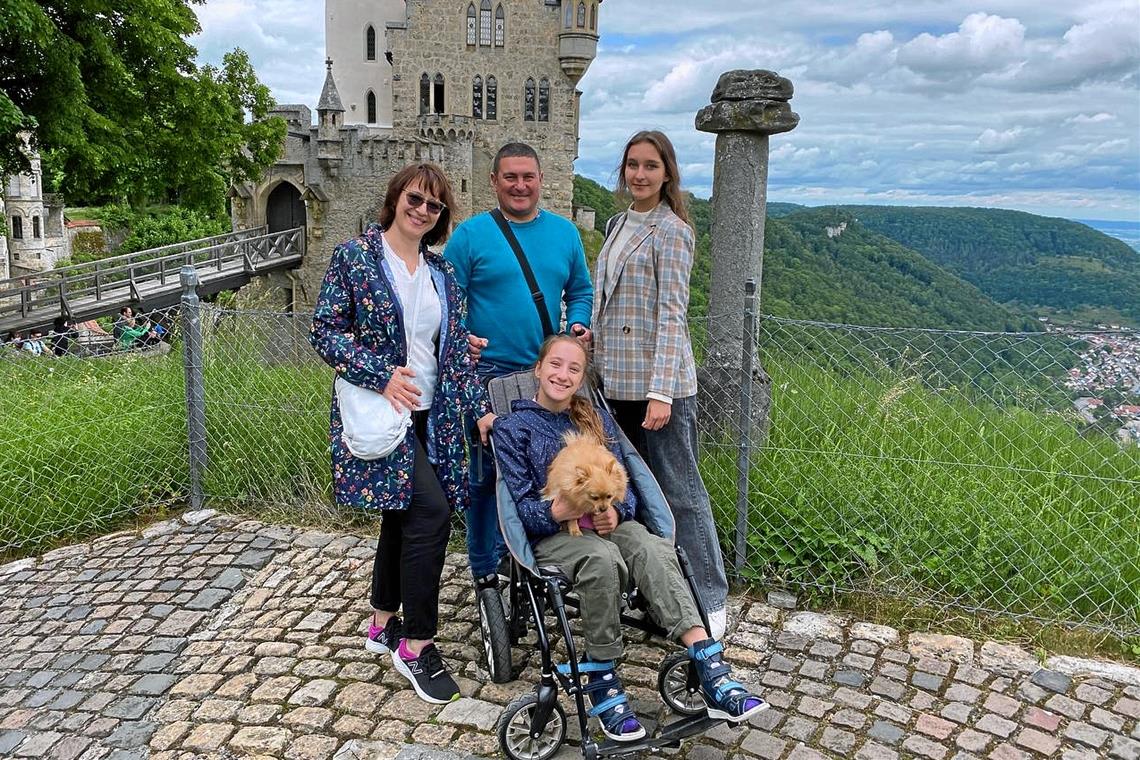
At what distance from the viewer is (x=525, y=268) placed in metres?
3.66

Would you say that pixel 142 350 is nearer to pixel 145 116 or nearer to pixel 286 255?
pixel 145 116

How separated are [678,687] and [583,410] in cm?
103

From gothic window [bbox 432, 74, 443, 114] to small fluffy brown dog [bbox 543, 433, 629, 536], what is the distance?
36.4 meters

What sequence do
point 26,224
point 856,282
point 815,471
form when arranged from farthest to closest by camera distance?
point 26,224 → point 856,282 → point 815,471

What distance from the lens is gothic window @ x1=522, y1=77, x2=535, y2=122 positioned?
1480 inches

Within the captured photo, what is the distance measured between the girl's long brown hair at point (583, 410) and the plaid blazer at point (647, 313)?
0.86ft

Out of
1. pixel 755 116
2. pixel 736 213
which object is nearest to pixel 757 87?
pixel 755 116

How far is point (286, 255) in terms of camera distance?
1341 inches

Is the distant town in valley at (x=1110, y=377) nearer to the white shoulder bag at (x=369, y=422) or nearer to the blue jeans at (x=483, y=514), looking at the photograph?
the blue jeans at (x=483, y=514)

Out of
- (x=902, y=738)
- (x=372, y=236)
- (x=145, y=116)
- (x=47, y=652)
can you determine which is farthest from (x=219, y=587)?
(x=145, y=116)

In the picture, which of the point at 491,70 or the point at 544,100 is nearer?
the point at 491,70

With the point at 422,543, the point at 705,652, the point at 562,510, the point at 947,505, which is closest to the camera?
the point at 705,652

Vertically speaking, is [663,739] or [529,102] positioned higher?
[529,102]

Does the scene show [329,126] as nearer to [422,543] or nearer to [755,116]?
[755,116]
